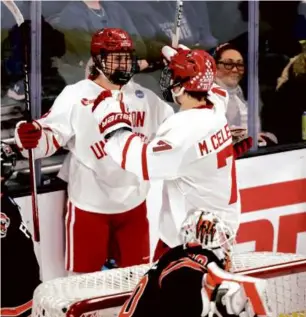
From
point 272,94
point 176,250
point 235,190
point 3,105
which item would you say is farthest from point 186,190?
point 272,94

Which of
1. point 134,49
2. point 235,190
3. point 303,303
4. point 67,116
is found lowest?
point 303,303

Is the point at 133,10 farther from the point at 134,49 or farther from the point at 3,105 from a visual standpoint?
the point at 3,105

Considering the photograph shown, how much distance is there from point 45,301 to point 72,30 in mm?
→ 964

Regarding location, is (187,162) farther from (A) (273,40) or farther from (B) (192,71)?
(A) (273,40)

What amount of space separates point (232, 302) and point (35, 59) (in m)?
1.27

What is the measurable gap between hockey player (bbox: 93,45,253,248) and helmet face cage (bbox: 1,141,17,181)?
1.35 ft

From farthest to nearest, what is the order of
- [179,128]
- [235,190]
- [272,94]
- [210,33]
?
[272,94] < [210,33] < [235,190] < [179,128]

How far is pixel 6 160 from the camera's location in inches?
114

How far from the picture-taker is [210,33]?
3350 millimetres

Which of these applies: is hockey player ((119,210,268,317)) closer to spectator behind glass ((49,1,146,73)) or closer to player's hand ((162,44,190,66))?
player's hand ((162,44,190,66))

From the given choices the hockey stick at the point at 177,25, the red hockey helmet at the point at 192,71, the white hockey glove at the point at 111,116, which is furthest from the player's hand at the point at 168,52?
the white hockey glove at the point at 111,116

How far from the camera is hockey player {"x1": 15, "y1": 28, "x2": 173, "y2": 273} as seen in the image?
115 inches

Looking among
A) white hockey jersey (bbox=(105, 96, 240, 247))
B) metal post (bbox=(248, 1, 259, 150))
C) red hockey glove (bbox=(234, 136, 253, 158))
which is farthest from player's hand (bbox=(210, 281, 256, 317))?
metal post (bbox=(248, 1, 259, 150))

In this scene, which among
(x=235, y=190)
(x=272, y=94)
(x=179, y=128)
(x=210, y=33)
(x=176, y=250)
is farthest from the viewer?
(x=272, y=94)
